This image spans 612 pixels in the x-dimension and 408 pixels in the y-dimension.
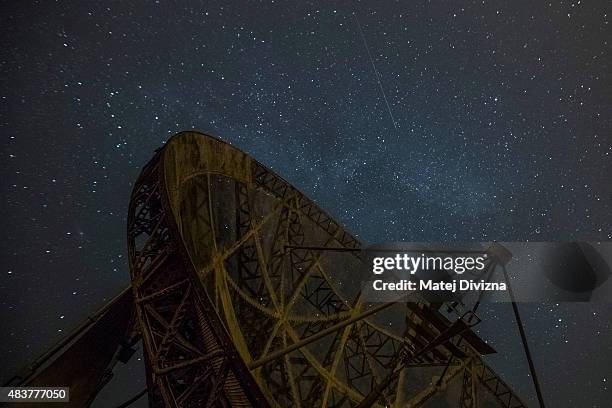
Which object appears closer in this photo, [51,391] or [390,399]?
[51,391]

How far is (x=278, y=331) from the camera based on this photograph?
1085 cm

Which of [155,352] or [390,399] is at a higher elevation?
[155,352]

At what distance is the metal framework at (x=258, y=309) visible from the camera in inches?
263

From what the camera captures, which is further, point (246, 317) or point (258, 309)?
point (258, 309)

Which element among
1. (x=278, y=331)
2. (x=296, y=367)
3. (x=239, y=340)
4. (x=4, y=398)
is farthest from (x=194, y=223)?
(x=4, y=398)

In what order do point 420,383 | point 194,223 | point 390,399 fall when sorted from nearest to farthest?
point 194,223 < point 390,399 < point 420,383

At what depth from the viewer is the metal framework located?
667cm

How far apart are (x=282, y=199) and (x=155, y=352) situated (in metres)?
6.63

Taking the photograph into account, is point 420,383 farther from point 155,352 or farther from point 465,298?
point 155,352

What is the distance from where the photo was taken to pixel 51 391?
30.8ft

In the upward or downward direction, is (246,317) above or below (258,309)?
below

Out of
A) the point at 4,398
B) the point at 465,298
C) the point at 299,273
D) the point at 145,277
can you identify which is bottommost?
the point at 4,398

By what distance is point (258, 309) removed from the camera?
1050 cm

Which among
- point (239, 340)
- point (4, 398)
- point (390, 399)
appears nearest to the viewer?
point (239, 340)
